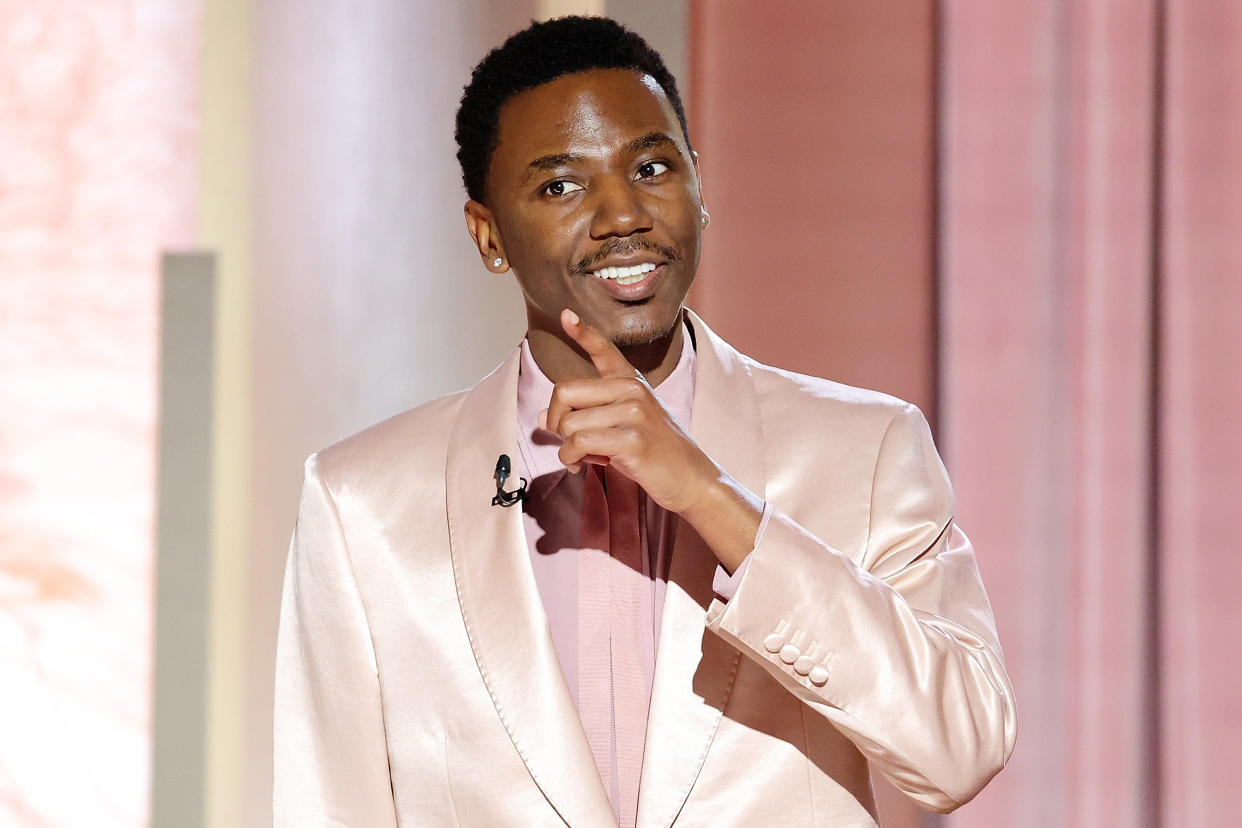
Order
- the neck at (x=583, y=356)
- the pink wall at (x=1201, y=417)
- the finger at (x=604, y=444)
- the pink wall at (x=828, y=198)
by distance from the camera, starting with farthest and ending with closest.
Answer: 1. the pink wall at (x=828, y=198)
2. the pink wall at (x=1201, y=417)
3. the neck at (x=583, y=356)
4. the finger at (x=604, y=444)

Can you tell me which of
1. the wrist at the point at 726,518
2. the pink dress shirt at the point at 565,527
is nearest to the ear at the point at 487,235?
the pink dress shirt at the point at 565,527

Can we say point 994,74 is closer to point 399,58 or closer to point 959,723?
point 399,58

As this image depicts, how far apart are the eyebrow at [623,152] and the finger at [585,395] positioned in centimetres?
35

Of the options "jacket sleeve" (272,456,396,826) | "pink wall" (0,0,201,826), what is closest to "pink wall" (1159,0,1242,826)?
"jacket sleeve" (272,456,396,826)

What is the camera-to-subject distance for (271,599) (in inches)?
96.7

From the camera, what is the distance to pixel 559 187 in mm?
1426

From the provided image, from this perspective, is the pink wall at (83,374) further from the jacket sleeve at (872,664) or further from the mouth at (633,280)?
the jacket sleeve at (872,664)

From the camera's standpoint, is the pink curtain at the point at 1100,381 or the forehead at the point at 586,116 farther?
the pink curtain at the point at 1100,381

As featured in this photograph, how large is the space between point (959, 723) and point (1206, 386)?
4.06 ft

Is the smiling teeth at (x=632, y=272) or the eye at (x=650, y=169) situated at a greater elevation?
the eye at (x=650, y=169)

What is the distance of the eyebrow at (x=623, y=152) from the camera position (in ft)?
4.62

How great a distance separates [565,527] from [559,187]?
361mm

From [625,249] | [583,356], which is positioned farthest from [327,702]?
[625,249]

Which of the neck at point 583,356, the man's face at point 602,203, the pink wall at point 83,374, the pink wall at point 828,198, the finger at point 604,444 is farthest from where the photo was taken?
the pink wall at point 83,374
